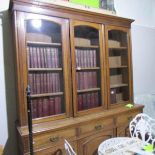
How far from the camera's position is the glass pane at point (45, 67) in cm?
177

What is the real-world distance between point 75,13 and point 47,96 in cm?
91

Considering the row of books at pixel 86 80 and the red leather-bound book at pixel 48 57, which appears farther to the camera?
the row of books at pixel 86 80

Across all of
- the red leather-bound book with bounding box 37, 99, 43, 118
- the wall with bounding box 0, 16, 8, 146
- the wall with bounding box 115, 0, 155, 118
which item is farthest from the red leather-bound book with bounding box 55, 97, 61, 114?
the wall with bounding box 115, 0, 155, 118

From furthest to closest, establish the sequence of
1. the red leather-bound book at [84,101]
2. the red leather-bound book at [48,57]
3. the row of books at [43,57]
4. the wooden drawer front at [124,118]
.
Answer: the wooden drawer front at [124,118]
the red leather-bound book at [84,101]
the red leather-bound book at [48,57]
the row of books at [43,57]

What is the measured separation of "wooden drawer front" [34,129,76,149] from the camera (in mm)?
1615

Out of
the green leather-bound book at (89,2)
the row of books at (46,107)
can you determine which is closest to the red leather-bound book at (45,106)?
the row of books at (46,107)

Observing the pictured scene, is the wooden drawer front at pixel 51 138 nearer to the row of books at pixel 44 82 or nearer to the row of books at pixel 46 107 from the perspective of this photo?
the row of books at pixel 46 107

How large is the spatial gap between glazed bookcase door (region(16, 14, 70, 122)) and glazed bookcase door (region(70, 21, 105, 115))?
16 centimetres

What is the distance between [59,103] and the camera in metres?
1.93

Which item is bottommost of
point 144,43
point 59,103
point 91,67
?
point 59,103

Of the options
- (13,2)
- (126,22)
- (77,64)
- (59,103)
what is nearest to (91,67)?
(77,64)

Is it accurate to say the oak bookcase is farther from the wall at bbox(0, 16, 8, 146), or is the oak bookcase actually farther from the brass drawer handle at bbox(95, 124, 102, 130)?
the wall at bbox(0, 16, 8, 146)

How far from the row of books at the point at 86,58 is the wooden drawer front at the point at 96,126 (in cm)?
65

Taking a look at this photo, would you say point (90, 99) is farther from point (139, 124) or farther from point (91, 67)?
point (139, 124)
